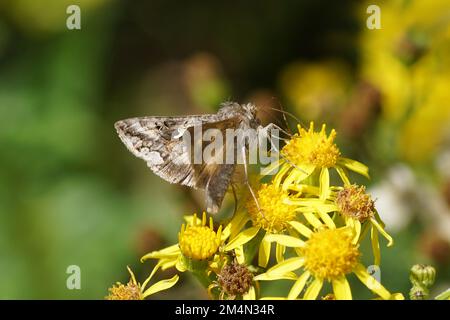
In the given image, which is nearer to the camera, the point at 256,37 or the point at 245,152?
the point at 245,152

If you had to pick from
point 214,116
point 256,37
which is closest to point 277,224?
point 214,116

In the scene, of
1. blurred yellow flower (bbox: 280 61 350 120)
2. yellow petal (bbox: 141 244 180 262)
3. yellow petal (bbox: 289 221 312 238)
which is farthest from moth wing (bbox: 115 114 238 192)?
blurred yellow flower (bbox: 280 61 350 120)

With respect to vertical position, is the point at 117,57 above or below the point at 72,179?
above

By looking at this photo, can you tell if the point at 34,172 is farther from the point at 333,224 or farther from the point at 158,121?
the point at 333,224

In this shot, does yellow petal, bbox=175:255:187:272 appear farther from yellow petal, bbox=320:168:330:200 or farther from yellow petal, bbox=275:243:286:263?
yellow petal, bbox=320:168:330:200

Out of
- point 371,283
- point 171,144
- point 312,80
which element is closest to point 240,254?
point 371,283

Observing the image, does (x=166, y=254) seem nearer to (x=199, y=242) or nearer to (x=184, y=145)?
(x=199, y=242)
